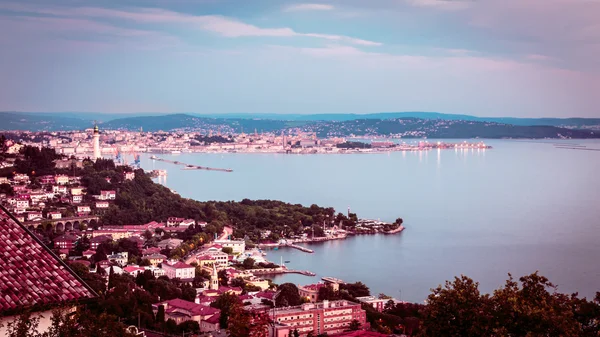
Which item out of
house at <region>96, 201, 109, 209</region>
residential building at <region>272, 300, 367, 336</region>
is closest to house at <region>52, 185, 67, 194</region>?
house at <region>96, 201, 109, 209</region>

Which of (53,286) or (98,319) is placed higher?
(53,286)

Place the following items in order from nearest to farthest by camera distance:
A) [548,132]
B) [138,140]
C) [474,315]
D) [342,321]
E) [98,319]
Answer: [98,319] < [474,315] < [342,321] < [138,140] < [548,132]

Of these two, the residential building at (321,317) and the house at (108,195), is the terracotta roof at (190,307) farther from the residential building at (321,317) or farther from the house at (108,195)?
the house at (108,195)

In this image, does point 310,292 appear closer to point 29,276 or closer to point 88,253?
point 88,253

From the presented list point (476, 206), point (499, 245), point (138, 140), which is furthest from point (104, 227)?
point (138, 140)

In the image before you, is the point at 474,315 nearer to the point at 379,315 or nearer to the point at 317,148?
the point at 379,315

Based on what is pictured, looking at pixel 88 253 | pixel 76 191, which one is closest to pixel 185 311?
pixel 88 253
